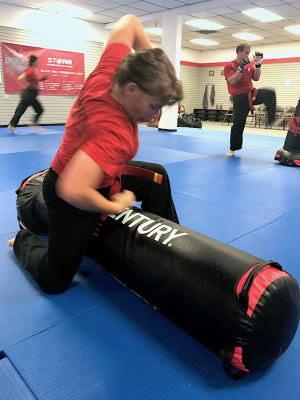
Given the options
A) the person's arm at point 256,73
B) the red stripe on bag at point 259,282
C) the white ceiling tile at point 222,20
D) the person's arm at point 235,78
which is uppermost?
the white ceiling tile at point 222,20

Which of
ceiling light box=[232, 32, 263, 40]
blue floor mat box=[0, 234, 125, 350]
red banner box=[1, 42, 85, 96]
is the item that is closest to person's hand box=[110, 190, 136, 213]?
blue floor mat box=[0, 234, 125, 350]

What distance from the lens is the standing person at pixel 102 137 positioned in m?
1.09

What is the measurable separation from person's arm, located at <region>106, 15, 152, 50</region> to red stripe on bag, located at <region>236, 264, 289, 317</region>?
43.1 inches

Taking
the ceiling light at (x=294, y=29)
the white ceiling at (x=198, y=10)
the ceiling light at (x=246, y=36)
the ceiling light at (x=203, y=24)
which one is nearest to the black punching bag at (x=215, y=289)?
the white ceiling at (x=198, y=10)

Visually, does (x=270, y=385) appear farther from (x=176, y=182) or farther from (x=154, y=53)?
(x=176, y=182)

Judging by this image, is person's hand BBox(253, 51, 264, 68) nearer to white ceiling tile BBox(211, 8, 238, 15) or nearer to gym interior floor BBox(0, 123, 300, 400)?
gym interior floor BBox(0, 123, 300, 400)

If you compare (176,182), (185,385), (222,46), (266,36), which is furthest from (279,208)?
(222,46)

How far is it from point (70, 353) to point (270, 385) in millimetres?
789

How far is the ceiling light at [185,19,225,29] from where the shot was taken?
32.7 ft

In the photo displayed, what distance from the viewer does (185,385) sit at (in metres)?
1.20

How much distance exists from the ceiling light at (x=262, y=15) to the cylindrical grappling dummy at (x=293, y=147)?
5.32 metres

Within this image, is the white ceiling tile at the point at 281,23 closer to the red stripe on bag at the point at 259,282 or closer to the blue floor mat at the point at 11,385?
the red stripe on bag at the point at 259,282

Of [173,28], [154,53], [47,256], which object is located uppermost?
[173,28]

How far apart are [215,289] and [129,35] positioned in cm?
122
